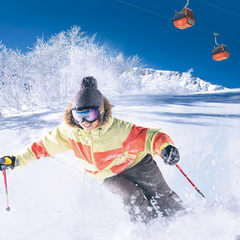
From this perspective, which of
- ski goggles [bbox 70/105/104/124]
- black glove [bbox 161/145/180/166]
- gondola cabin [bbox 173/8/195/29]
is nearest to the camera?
black glove [bbox 161/145/180/166]

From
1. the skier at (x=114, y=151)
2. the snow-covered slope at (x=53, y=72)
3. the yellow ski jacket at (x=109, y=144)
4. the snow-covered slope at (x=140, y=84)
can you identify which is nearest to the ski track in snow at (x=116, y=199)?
the skier at (x=114, y=151)

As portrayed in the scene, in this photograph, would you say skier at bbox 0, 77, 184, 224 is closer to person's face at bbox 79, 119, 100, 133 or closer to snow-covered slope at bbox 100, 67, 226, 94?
person's face at bbox 79, 119, 100, 133

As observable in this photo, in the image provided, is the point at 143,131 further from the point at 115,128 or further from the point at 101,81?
the point at 101,81

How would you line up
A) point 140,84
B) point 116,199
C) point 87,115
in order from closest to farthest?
point 87,115 < point 116,199 < point 140,84

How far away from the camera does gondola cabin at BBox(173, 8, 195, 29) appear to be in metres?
8.27

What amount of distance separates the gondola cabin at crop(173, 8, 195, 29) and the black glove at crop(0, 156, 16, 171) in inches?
303

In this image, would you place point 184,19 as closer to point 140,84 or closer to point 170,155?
point 170,155

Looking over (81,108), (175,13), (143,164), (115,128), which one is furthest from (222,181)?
(175,13)

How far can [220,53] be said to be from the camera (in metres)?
10.1

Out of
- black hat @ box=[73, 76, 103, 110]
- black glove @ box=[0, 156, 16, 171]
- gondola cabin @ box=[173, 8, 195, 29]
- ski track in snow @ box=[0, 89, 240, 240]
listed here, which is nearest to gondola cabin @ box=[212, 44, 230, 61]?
gondola cabin @ box=[173, 8, 195, 29]

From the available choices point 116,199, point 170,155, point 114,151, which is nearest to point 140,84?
point 116,199

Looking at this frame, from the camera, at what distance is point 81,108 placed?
213cm

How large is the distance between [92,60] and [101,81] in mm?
2274

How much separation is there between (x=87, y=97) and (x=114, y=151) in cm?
56
